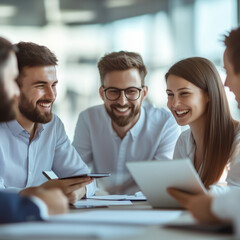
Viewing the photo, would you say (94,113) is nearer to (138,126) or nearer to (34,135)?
(138,126)

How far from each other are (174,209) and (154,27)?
4999mm

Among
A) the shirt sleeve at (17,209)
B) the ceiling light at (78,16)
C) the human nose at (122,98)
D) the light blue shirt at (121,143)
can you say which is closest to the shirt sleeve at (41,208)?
the shirt sleeve at (17,209)

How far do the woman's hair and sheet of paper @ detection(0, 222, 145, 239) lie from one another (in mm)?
1291

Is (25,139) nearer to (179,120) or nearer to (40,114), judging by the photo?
(40,114)

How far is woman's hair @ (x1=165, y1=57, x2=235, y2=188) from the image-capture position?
8.20 feet

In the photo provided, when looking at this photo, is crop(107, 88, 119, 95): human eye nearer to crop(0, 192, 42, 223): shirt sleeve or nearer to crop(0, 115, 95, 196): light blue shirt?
crop(0, 115, 95, 196): light blue shirt

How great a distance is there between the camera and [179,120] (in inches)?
116

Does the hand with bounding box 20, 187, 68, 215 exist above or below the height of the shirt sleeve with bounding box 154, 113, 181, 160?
above

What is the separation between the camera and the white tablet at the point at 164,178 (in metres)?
1.67

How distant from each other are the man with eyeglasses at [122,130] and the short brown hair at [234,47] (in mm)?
1596

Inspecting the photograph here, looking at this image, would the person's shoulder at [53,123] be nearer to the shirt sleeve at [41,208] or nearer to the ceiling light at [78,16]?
the shirt sleeve at [41,208]

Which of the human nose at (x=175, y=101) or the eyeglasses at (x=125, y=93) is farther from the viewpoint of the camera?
the eyeglasses at (x=125, y=93)

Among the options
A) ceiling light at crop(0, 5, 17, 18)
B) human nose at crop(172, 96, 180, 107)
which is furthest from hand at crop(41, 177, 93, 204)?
ceiling light at crop(0, 5, 17, 18)

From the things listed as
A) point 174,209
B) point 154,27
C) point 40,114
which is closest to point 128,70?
point 40,114
